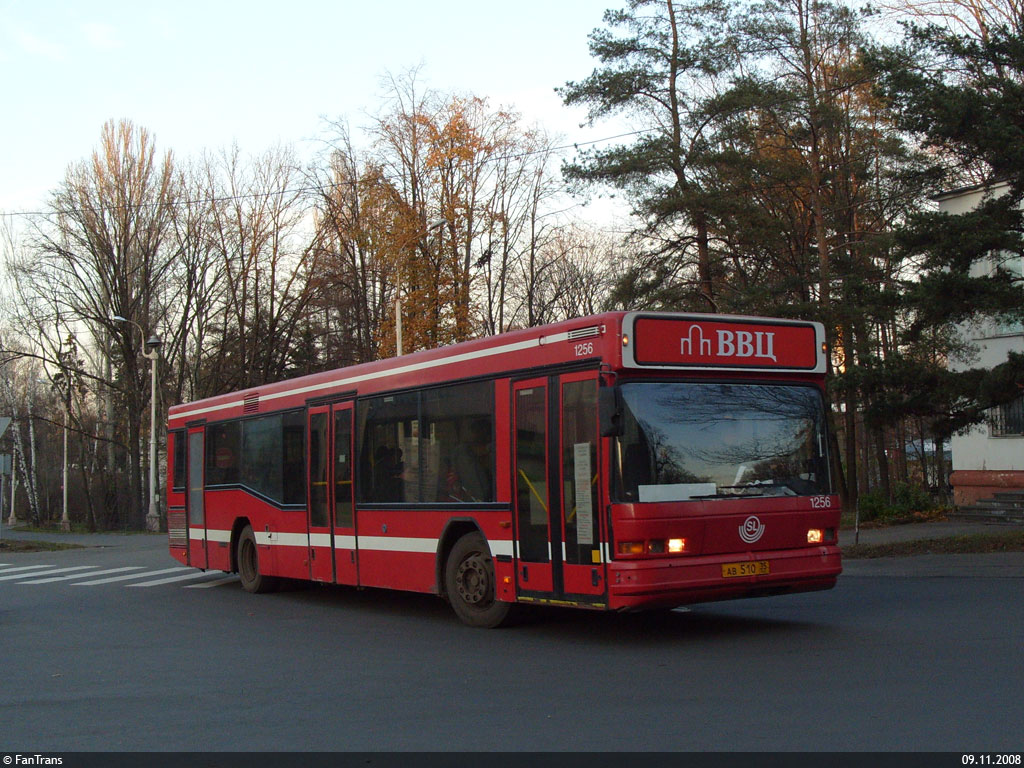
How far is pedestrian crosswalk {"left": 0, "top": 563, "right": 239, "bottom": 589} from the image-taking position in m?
19.9

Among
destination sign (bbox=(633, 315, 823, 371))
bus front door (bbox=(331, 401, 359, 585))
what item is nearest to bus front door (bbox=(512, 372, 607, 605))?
destination sign (bbox=(633, 315, 823, 371))

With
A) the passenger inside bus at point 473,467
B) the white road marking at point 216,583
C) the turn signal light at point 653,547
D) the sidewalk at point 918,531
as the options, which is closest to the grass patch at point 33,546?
the white road marking at point 216,583

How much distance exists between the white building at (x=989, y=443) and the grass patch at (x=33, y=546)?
84.1 ft

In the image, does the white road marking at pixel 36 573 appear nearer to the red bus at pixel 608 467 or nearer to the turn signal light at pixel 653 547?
the red bus at pixel 608 467

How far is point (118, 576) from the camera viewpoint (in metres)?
21.7

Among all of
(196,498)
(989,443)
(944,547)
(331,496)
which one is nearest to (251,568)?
(196,498)

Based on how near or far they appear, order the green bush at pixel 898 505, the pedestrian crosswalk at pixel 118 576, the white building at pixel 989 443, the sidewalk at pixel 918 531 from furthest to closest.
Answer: the white building at pixel 989 443 → the green bush at pixel 898 505 → the sidewalk at pixel 918 531 → the pedestrian crosswalk at pixel 118 576

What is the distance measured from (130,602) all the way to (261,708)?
9342mm

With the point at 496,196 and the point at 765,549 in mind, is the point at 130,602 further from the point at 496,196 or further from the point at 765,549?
the point at 496,196

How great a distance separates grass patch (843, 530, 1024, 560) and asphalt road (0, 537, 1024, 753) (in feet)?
13.7

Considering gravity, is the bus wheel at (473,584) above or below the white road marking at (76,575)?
above

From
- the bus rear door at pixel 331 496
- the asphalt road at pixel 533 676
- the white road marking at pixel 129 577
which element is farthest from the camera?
the white road marking at pixel 129 577

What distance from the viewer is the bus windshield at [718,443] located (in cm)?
A: 1017

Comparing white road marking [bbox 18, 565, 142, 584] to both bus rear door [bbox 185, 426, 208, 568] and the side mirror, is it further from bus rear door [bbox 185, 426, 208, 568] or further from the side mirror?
the side mirror
